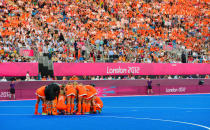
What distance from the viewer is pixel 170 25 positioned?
4722 centimetres

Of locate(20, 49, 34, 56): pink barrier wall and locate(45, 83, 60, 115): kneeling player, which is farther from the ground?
locate(20, 49, 34, 56): pink barrier wall

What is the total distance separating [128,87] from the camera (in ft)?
123

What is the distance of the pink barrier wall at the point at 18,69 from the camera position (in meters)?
30.8

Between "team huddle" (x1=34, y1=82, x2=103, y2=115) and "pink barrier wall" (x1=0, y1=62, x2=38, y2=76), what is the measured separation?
14780 mm

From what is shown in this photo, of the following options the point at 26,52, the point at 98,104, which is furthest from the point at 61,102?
the point at 26,52

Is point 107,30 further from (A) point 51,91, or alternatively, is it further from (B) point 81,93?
(A) point 51,91

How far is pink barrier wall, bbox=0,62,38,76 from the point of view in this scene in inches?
1212

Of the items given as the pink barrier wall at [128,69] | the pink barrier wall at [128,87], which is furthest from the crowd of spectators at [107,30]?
the pink barrier wall at [128,87]

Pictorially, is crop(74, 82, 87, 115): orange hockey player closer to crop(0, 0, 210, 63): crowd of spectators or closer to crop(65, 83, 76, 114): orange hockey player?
Result: crop(65, 83, 76, 114): orange hockey player

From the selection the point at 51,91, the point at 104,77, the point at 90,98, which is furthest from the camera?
the point at 104,77

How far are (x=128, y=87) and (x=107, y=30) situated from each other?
273 inches

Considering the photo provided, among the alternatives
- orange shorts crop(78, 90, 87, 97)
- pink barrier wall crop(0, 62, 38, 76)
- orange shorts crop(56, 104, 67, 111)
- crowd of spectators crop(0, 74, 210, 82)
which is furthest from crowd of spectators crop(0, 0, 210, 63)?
orange shorts crop(78, 90, 87, 97)

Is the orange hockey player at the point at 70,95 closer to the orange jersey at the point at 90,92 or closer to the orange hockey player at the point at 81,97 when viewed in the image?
the orange hockey player at the point at 81,97

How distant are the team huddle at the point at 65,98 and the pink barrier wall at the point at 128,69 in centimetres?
1644
